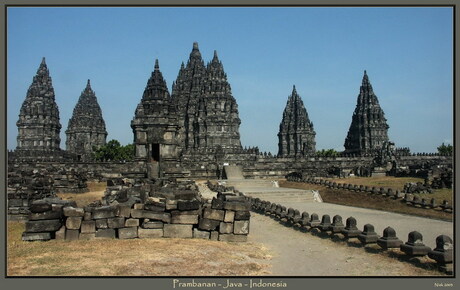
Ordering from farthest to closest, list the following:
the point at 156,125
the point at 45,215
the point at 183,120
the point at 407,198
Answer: the point at 183,120 → the point at 156,125 → the point at 407,198 → the point at 45,215

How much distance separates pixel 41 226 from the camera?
9.01 m

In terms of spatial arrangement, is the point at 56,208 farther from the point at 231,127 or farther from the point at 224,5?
the point at 231,127

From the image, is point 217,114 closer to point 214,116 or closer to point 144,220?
point 214,116

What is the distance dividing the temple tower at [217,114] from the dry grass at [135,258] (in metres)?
48.6

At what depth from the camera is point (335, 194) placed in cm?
2380

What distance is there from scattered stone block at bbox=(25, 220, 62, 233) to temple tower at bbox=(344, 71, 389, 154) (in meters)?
71.0

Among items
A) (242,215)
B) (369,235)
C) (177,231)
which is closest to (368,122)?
(242,215)

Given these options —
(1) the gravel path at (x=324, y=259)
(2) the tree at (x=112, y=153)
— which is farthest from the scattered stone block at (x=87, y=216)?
(2) the tree at (x=112, y=153)

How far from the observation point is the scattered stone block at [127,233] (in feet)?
31.1

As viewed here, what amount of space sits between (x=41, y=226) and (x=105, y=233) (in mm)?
1396

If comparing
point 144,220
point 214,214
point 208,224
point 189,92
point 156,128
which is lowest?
point 208,224

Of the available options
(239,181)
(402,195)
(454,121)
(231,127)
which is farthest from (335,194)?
(231,127)

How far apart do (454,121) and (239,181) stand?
26.7m

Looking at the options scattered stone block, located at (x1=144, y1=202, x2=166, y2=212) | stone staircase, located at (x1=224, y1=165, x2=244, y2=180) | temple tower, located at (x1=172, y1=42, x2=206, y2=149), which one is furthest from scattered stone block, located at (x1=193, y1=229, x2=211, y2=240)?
temple tower, located at (x1=172, y1=42, x2=206, y2=149)
